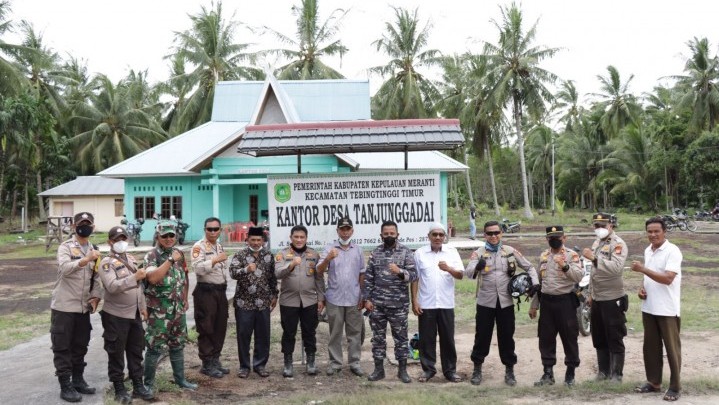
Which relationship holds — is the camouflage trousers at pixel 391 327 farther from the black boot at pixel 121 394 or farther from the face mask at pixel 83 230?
the face mask at pixel 83 230

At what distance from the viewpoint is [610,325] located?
221 inches

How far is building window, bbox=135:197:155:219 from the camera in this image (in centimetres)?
2222

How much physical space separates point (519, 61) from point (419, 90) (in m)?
5.74

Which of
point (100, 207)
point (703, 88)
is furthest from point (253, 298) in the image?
point (703, 88)

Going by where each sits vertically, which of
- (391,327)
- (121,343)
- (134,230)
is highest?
(134,230)

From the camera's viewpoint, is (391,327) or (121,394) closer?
(121,394)

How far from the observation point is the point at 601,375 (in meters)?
5.78

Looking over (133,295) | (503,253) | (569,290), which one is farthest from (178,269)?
(569,290)

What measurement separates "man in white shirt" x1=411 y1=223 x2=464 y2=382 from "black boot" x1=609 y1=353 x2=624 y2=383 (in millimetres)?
1477

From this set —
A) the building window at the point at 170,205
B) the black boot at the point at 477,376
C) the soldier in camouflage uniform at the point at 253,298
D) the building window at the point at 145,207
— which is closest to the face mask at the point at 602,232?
the black boot at the point at 477,376

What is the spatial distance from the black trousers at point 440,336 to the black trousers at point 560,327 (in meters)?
0.87

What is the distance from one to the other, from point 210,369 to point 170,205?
1712 centimetres

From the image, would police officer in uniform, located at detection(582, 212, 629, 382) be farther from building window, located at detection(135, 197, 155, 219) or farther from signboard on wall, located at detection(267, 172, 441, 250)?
building window, located at detection(135, 197, 155, 219)

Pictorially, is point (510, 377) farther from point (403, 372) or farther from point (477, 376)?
point (403, 372)
